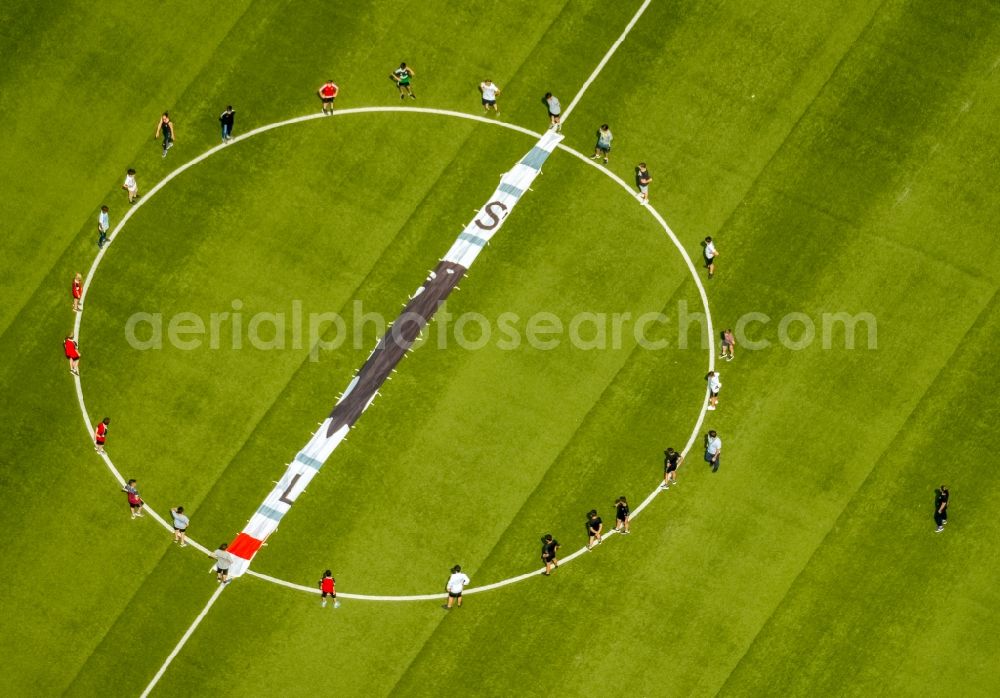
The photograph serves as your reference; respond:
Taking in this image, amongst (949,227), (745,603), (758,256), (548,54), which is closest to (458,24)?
(548,54)

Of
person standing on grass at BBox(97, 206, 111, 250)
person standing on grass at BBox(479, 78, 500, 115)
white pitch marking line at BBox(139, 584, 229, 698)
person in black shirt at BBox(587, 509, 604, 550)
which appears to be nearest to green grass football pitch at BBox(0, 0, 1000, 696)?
white pitch marking line at BBox(139, 584, 229, 698)

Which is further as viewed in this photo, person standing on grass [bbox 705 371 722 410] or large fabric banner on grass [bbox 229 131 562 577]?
person standing on grass [bbox 705 371 722 410]

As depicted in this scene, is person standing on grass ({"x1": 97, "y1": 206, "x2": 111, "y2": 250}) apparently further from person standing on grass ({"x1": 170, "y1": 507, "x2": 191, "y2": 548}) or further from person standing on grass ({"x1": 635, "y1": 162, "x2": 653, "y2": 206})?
person standing on grass ({"x1": 635, "y1": 162, "x2": 653, "y2": 206})

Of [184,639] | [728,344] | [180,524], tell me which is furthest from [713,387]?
[184,639]

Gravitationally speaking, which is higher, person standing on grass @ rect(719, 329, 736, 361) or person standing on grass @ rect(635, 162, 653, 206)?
person standing on grass @ rect(635, 162, 653, 206)

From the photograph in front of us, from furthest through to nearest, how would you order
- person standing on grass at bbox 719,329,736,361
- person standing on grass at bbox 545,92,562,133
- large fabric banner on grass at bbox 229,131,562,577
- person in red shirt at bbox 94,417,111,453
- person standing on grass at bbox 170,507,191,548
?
person standing on grass at bbox 545,92,562,133 < person standing on grass at bbox 719,329,736,361 < person in red shirt at bbox 94,417,111,453 < large fabric banner on grass at bbox 229,131,562,577 < person standing on grass at bbox 170,507,191,548

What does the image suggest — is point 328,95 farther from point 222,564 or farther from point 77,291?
point 222,564
